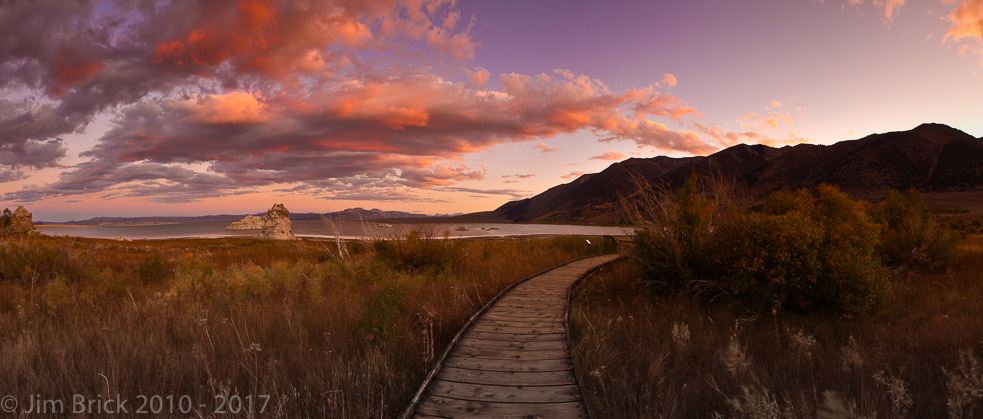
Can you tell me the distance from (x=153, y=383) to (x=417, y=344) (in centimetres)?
307

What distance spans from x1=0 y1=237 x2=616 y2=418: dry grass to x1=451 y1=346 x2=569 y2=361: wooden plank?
0.52 meters

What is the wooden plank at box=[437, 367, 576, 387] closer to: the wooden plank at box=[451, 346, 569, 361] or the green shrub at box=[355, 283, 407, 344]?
the wooden plank at box=[451, 346, 569, 361]

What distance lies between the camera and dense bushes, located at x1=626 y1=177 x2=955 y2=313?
7.02m

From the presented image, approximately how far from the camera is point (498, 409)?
3715 mm

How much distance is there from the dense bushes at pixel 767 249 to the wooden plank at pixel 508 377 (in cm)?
497

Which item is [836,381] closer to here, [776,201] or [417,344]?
[417,344]

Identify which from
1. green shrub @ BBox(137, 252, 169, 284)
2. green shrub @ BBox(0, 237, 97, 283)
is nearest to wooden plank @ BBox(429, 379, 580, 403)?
green shrub @ BBox(0, 237, 97, 283)

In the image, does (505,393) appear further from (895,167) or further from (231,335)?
(895,167)

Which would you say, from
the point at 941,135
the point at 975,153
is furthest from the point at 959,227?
the point at 941,135

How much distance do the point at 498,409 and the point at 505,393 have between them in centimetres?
33

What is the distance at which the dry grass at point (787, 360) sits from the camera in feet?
12.9

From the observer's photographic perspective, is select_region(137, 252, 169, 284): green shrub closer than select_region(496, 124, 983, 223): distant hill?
Yes

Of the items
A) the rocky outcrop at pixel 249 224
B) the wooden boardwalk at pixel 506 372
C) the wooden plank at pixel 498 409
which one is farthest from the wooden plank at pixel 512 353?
the rocky outcrop at pixel 249 224

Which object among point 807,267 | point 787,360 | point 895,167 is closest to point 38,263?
point 787,360
